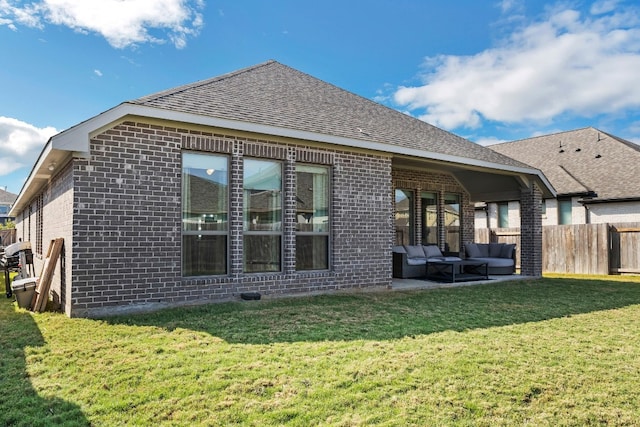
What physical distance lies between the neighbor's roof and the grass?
12.4 meters

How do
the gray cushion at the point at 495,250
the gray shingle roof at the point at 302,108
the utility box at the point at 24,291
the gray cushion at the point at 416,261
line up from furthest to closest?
the gray cushion at the point at 495,250 → the gray cushion at the point at 416,261 → the gray shingle roof at the point at 302,108 → the utility box at the point at 24,291

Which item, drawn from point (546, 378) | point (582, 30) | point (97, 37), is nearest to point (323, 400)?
point (546, 378)

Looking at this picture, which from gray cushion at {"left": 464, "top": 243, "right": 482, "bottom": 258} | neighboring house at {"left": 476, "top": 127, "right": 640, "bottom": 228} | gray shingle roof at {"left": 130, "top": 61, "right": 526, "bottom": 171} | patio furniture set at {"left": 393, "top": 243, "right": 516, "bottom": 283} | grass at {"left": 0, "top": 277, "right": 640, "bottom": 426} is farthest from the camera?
neighboring house at {"left": 476, "top": 127, "right": 640, "bottom": 228}

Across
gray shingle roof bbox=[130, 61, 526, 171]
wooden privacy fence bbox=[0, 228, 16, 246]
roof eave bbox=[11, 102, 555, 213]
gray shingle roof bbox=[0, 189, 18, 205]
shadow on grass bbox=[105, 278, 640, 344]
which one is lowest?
shadow on grass bbox=[105, 278, 640, 344]

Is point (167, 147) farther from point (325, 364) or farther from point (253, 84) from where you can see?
point (325, 364)

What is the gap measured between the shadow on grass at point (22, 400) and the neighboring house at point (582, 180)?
1569 cm

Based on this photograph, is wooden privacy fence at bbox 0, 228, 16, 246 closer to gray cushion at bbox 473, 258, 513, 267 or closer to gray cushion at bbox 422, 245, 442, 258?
gray cushion at bbox 422, 245, 442, 258

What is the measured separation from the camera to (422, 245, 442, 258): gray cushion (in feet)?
40.1

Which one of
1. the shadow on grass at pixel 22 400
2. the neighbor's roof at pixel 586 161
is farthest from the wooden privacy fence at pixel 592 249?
the shadow on grass at pixel 22 400

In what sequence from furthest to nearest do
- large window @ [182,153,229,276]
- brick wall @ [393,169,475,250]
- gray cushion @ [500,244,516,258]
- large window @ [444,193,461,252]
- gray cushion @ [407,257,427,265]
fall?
large window @ [444,193,461,252] → gray cushion @ [500,244,516,258] → brick wall @ [393,169,475,250] → gray cushion @ [407,257,427,265] → large window @ [182,153,229,276]

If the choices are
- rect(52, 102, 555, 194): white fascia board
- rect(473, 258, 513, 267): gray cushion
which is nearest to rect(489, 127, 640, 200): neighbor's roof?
rect(473, 258, 513, 267): gray cushion

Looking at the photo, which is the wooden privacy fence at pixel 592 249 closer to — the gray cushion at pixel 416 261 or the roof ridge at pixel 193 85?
the gray cushion at pixel 416 261

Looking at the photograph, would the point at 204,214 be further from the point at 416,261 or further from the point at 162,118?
the point at 416,261

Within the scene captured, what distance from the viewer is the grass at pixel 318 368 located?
119 inches
